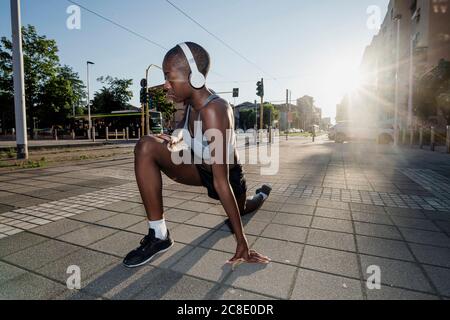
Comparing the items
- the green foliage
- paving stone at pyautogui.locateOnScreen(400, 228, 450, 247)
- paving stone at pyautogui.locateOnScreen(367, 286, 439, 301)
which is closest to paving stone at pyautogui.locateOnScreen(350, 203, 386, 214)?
paving stone at pyautogui.locateOnScreen(400, 228, 450, 247)

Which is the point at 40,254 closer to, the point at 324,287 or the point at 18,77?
the point at 324,287

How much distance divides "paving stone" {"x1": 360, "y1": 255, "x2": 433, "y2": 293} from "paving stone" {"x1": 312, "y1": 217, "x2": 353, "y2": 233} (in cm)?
68

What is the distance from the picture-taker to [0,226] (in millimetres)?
3037

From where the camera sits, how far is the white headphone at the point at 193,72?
6.85 feet

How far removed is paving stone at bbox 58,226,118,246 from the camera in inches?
104

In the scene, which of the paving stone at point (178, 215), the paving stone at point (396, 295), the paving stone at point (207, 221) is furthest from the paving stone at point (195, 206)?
the paving stone at point (396, 295)

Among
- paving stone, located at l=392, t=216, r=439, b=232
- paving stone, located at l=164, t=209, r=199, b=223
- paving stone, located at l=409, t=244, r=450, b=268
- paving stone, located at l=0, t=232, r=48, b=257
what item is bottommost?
paving stone, located at l=409, t=244, r=450, b=268

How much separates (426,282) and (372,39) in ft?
203

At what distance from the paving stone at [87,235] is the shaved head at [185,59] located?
184cm

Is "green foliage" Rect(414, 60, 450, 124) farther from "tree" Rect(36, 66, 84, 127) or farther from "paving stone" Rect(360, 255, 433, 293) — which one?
"tree" Rect(36, 66, 84, 127)

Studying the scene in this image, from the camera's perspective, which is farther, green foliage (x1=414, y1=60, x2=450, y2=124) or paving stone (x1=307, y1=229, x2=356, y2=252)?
green foliage (x1=414, y1=60, x2=450, y2=124)

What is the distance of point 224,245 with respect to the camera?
2555 mm

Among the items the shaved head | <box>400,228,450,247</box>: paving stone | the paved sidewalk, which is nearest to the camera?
the paved sidewalk
